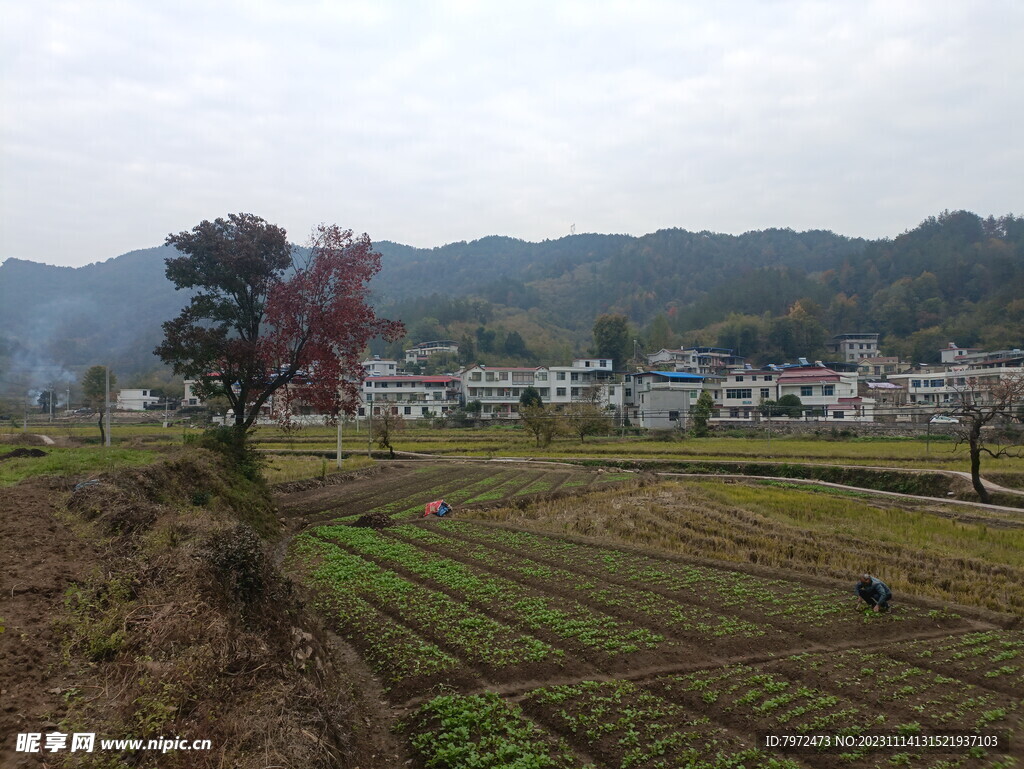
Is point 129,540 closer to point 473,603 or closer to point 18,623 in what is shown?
point 18,623

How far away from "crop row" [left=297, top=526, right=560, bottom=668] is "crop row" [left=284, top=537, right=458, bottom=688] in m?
0.18

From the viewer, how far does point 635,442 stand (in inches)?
2000

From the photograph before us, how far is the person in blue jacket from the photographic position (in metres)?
10.6

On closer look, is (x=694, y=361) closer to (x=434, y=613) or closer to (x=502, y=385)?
(x=502, y=385)

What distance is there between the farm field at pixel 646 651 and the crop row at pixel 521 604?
43 millimetres

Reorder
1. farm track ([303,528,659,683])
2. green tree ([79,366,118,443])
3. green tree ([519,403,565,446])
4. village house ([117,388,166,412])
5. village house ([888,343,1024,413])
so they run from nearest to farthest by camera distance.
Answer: farm track ([303,528,659,683]) < green tree ([79,366,118,443]) < green tree ([519,403,565,446]) < village house ([888,343,1024,413]) < village house ([117,388,166,412])

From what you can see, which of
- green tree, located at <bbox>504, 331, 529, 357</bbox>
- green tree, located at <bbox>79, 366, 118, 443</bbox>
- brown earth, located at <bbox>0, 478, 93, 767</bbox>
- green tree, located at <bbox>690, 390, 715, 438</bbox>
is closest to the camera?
brown earth, located at <bbox>0, 478, 93, 767</bbox>

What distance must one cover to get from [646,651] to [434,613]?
11.5ft

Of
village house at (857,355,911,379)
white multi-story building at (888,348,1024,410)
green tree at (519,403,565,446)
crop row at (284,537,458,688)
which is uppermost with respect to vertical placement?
village house at (857,355,911,379)

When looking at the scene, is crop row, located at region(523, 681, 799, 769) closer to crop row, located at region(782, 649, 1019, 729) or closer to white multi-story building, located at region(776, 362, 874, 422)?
crop row, located at region(782, 649, 1019, 729)

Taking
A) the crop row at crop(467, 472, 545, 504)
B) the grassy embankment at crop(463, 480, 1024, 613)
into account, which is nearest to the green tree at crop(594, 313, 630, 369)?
the crop row at crop(467, 472, 545, 504)

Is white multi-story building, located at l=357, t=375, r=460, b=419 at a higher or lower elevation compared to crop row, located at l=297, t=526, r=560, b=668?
higher

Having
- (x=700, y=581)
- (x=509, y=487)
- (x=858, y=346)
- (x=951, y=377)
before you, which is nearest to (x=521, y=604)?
(x=700, y=581)

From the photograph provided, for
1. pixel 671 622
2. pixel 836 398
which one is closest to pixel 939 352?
pixel 836 398
